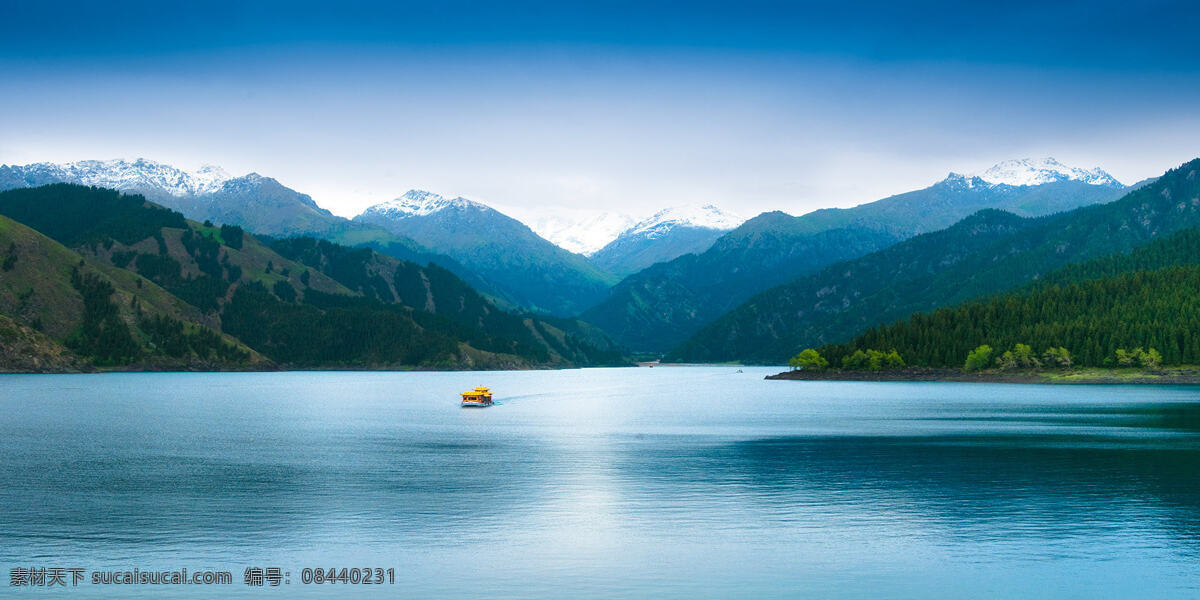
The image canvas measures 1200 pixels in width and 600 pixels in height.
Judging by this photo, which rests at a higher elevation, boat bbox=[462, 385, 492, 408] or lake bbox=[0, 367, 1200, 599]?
boat bbox=[462, 385, 492, 408]

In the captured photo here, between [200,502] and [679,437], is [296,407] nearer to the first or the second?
[679,437]

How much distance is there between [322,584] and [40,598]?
11.1m

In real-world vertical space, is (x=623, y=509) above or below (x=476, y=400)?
below

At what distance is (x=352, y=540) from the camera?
173 feet

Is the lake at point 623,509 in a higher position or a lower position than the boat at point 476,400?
lower

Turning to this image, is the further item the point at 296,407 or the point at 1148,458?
the point at 296,407

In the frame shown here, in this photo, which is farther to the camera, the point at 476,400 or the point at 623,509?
the point at 476,400

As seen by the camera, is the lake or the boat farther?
the boat

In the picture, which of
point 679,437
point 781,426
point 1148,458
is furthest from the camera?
point 781,426

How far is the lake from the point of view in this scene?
148 feet

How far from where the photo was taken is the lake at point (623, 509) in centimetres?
4500

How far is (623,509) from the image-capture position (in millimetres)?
63281

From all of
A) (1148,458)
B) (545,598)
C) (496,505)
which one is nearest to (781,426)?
(1148,458)

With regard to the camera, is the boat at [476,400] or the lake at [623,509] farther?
the boat at [476,400]
